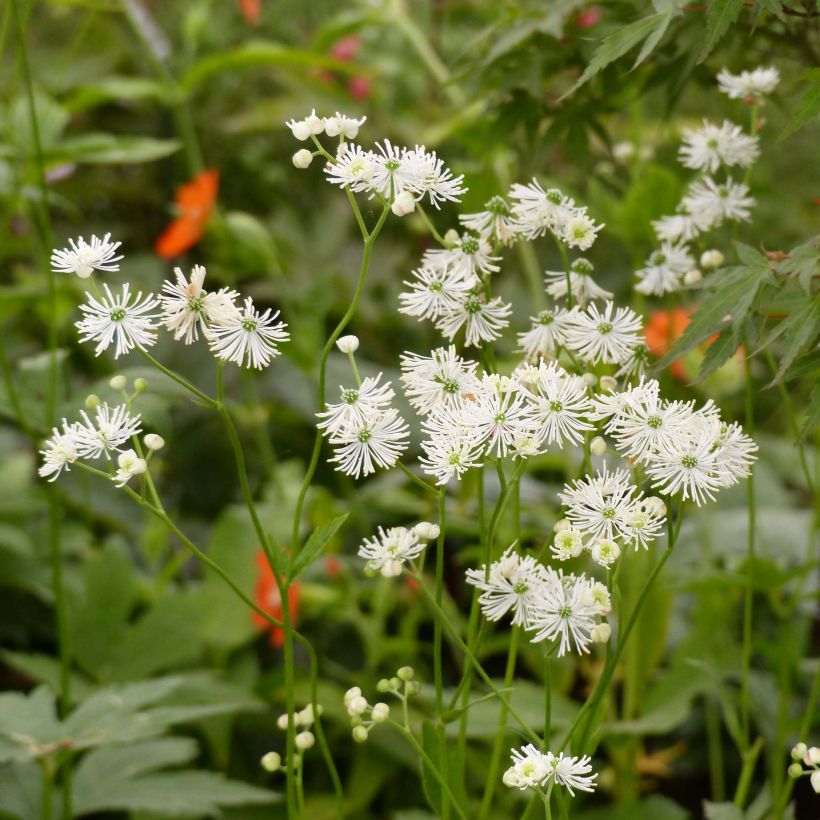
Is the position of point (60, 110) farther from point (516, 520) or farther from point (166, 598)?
point (516, 520)

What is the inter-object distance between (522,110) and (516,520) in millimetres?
367

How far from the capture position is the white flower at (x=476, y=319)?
1.86ft

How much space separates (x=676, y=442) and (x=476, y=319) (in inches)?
5.2

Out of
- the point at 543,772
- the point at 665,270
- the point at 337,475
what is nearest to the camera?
the point at 543,772

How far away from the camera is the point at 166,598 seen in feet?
3.43

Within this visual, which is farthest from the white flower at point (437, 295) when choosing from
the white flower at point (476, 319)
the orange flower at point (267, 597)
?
the orange flower at point (267, 597)

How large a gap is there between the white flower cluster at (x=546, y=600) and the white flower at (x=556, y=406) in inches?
2.7

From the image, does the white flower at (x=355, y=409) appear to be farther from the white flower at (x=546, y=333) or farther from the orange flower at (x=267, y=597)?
the orange flower at (x=267, y=597)

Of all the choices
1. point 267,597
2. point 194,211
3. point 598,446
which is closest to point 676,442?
point 598,446

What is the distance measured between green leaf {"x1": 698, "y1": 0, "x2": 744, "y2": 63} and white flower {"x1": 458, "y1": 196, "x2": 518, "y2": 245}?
0.42 feet

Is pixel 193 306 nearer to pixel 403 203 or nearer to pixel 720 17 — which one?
pixel 403 203

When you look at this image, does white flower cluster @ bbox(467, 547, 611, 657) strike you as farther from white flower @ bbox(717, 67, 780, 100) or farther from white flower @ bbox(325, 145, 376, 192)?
white flower @ bbox(717, 67, 780, 100)

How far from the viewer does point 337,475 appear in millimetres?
1366

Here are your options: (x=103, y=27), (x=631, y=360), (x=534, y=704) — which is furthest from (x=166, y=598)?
(x=103, y=27)
